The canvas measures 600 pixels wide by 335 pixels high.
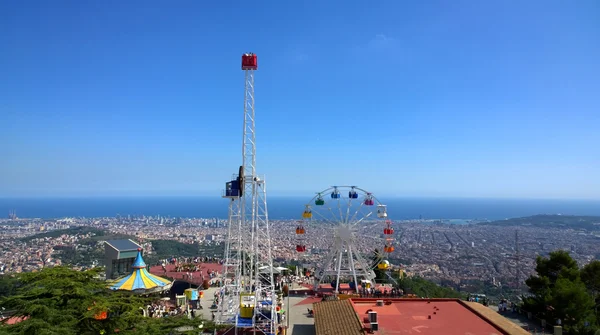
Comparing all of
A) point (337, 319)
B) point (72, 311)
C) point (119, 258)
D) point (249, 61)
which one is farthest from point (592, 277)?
point (119, 258)

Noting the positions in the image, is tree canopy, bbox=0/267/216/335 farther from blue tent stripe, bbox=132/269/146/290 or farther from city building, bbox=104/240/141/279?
city building, bbox=104/240/141/279

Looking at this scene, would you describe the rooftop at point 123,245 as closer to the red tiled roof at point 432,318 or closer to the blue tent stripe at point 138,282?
the blue tent stripe at point 138,282

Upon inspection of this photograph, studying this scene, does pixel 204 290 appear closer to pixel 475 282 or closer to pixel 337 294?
pixel 337 294

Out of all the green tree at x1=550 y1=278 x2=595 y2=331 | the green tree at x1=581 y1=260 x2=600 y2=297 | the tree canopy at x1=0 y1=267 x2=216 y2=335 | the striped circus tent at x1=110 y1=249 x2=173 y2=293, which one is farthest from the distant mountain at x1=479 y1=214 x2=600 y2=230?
the tree canopy at x1=0 y1=267 x2=216 y2=335

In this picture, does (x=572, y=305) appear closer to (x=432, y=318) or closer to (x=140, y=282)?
(x=432, y=318)

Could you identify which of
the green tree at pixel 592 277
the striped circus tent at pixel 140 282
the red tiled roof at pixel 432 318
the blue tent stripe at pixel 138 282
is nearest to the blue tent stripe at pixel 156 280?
the striped circus tent at pixel 140 282
